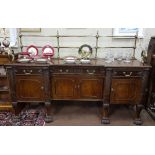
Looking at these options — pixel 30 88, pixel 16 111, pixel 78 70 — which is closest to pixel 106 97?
pixel 78 70

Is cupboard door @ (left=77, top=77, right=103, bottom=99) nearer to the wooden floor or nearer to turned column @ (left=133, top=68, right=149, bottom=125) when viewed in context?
the wooden floor

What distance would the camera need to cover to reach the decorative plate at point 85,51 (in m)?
2.73

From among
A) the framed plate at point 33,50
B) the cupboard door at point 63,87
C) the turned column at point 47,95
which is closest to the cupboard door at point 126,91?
the cupboard door at point 63,87

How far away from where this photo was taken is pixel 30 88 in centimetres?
249

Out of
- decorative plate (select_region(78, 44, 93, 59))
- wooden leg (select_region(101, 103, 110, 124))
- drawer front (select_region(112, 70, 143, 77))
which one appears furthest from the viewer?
decorative plate (select_region(78, 44, 93, 59))

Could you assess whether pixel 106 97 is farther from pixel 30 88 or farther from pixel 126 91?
pixel 30 88

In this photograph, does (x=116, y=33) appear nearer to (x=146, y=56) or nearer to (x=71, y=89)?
(x=146, y=56)

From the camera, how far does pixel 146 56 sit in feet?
8.79

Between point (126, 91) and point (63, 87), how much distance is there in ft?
2.87

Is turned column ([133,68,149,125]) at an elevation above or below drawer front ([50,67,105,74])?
below

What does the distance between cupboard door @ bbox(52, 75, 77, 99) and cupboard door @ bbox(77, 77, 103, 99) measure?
10 centimetres

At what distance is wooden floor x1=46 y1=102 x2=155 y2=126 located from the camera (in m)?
2.55

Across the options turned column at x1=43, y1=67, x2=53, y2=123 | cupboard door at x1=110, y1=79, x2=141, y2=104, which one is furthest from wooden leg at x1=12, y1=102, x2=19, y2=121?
cupboard door at x1=110, y1=79, x2=141, y2=104

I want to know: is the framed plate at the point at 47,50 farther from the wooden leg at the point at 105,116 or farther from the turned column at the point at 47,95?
the wooden leg at the point at 105,116
